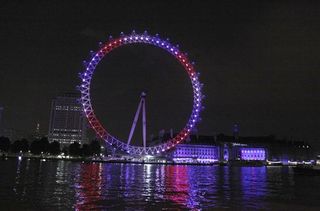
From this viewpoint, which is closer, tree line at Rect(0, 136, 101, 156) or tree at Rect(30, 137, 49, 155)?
tree line at Rect(0, 136, 101, 156)

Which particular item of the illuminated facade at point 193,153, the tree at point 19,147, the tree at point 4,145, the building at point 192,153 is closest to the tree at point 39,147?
the tree at point 19,147

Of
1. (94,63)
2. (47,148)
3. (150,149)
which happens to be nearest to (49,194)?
(94,63)

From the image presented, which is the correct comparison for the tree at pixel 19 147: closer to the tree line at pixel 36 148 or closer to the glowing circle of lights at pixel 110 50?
the tree line at pixel 36 148

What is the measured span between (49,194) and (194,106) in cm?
6049

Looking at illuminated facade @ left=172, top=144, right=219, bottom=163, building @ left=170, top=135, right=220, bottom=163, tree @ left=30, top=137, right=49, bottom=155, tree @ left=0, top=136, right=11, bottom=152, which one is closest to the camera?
tree @ left=0, top=136, right=11, bottom=152

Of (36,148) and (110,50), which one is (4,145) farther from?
(110,50)

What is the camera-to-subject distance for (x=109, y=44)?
75812 mm

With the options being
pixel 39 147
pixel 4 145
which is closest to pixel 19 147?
pixel 4 145

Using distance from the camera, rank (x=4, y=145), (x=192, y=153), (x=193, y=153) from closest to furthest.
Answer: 1. (x=4, y=145)
2. (x=192, y=153)
3. (x=193, y=153)

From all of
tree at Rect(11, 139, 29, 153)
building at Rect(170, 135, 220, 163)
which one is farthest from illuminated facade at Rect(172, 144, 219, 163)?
tree at Rect(11, 139, 29, 153)

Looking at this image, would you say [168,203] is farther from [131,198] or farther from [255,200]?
[255,200]

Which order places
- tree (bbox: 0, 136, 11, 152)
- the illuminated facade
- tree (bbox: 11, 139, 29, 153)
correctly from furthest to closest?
1. the illuminated facade
2. tree (bbox: 11, 139, 29, 153)
3. tree (bbox: 0, 136, 11, 152)

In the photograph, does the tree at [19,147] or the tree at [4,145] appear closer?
the tree at [4,145]

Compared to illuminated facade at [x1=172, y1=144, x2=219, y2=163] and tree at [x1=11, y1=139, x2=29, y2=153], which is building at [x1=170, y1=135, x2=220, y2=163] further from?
tree at [x1=11, y1=139, x2=29, y2=153]
